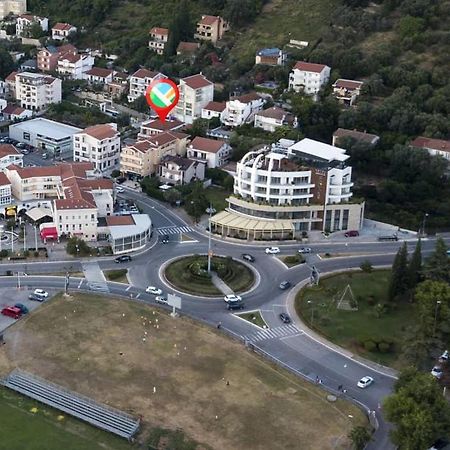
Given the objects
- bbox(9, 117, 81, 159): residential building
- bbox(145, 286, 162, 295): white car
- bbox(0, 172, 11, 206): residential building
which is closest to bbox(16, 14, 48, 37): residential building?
bbox(9, 117, 81, 159): residential building

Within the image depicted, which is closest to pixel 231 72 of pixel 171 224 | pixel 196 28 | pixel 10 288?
pixel 196 28

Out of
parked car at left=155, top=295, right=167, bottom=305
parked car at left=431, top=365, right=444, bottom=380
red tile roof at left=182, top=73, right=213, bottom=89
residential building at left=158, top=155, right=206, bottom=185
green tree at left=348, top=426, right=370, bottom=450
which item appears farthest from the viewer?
red tile roof at left=182, top=73, right=213, bottom=89

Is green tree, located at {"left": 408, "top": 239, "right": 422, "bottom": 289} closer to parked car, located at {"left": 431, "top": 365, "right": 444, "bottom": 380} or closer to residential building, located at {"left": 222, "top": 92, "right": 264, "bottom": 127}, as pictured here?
parked car, located at {"left": 431, "top": 365, "right": 444, "bottom": 380}

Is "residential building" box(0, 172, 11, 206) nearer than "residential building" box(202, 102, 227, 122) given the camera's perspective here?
Yes

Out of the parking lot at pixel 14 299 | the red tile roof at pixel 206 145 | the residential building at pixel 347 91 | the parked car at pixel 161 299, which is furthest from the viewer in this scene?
the residential building at pixel 347 91

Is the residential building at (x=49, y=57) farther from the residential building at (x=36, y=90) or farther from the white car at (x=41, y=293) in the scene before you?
the white car at (x=41, y=293)

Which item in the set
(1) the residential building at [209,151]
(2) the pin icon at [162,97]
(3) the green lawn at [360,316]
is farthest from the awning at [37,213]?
(3) the green lawn at [360,316]
